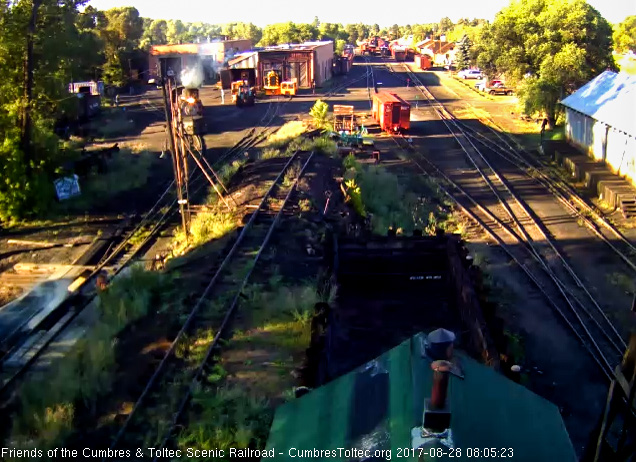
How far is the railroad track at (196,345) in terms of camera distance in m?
8.21

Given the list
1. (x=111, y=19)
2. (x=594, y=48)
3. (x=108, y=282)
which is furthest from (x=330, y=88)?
(x=108, y=282)

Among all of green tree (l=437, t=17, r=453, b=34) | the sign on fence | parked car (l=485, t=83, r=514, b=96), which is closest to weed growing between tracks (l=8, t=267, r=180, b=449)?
the sign on fence

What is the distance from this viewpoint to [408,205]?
2077 cm

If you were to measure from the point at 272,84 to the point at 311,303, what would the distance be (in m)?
42.9

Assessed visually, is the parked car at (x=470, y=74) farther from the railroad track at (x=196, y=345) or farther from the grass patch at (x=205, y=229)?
the railroad track at (x=196, y=345)

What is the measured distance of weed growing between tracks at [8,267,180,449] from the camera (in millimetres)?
8453

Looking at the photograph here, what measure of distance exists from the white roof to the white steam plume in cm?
3780

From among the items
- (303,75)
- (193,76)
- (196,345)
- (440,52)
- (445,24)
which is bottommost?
(196,345)

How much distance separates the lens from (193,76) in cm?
6088

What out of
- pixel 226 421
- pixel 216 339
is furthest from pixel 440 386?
pixel 216 339

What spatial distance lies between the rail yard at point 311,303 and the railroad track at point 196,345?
4 centimetres

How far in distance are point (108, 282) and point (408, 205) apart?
35.8ft

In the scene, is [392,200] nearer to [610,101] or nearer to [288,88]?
[610,101]

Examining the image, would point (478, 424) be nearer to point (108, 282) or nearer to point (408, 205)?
point (108, 282)
